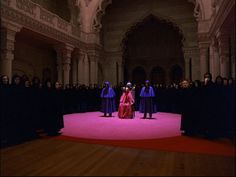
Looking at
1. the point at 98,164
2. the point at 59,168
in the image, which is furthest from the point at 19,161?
the point at 98,164

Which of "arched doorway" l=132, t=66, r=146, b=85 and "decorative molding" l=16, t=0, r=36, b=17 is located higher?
"decorative molding" l=16, t=0, r=36, b=17

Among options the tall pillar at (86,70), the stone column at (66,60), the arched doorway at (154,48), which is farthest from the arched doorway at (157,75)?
the stone column at (66,60)

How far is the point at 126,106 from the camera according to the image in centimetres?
1115

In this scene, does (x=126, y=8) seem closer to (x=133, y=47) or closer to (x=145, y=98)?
(x=133, y=47)

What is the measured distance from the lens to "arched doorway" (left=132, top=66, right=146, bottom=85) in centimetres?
2339

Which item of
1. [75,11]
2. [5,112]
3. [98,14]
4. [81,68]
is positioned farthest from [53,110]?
[98,14]

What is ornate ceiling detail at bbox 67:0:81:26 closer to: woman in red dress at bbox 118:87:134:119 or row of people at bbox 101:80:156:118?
row of people at bbox 101:80:156:118

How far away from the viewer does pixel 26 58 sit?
15906mm

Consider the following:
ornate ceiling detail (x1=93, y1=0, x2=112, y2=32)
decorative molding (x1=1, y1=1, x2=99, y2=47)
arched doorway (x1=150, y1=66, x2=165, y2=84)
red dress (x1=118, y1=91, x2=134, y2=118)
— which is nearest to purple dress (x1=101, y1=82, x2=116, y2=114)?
red dress (x1=118, y1=91, x2=134, y2=118)

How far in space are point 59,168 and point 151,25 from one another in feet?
70.2

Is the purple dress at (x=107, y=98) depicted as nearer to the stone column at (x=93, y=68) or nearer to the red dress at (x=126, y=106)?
the red dress at (x=126, y=106)

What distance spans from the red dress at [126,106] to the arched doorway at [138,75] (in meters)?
12.3

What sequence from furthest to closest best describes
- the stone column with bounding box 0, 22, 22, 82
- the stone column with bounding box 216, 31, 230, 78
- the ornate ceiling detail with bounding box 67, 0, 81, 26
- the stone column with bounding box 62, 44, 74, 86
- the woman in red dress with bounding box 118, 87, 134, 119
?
1. the ornate ceiling detail with bounding box 67, 0, 81, 26
2. the stone column with bounding box 62, 44, 74, 86
3. the woman in red dress with bounding box 118, 87, 134, 119
4. the stone column with bounding box 0, 22, 22, 82
5. the stone column with bounding box 216, 31, 230, 78

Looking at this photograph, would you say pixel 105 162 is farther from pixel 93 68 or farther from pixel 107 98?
pixel 93 68
